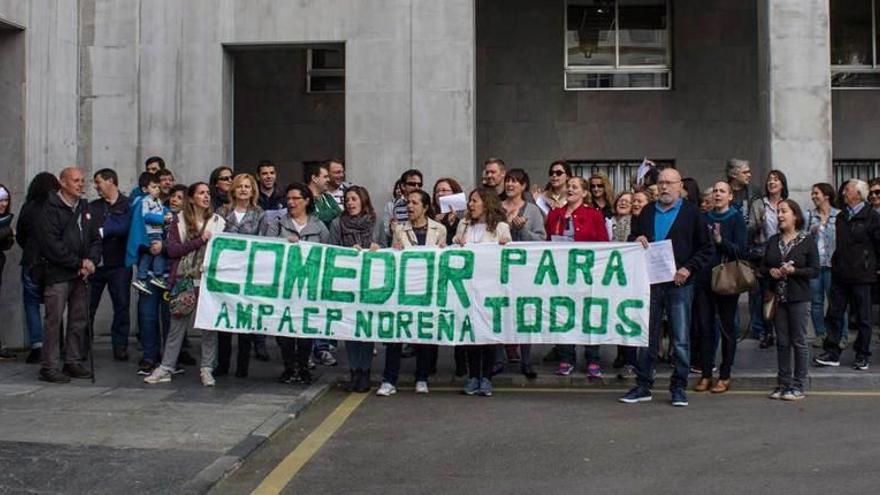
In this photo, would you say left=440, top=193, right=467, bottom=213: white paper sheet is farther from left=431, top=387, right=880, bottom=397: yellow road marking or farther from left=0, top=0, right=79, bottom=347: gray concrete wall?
left=0, top=0, right=79, bottom=347: gray concrete wall

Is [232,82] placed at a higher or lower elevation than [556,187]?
higher

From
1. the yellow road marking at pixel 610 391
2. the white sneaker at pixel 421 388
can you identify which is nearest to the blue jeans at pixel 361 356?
the white sneaker at pixel 421 388

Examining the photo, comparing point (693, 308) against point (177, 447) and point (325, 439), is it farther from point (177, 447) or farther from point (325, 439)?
point (177, 447)

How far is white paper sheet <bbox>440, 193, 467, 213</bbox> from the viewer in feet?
34.8

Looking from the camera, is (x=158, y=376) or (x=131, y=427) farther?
(x=158, y=376)

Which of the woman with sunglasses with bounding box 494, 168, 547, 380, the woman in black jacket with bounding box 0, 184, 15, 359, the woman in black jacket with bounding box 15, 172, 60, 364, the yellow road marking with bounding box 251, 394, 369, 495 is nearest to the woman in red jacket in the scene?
the woman with sunglasses with bounding box 494, 168, 547, 380

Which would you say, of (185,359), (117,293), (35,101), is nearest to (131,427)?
(185,359)

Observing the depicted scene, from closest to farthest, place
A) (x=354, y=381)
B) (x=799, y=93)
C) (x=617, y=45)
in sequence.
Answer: (x=354, y=381), (x=799, y=93), (x=617, y=45)

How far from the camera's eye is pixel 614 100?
17.6 m

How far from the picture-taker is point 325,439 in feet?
26.7

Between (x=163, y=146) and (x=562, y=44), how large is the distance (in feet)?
24.4

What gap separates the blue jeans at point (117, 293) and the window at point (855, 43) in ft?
40.7

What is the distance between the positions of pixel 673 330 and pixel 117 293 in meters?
6.08

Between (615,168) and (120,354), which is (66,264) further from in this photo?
(615,168)
